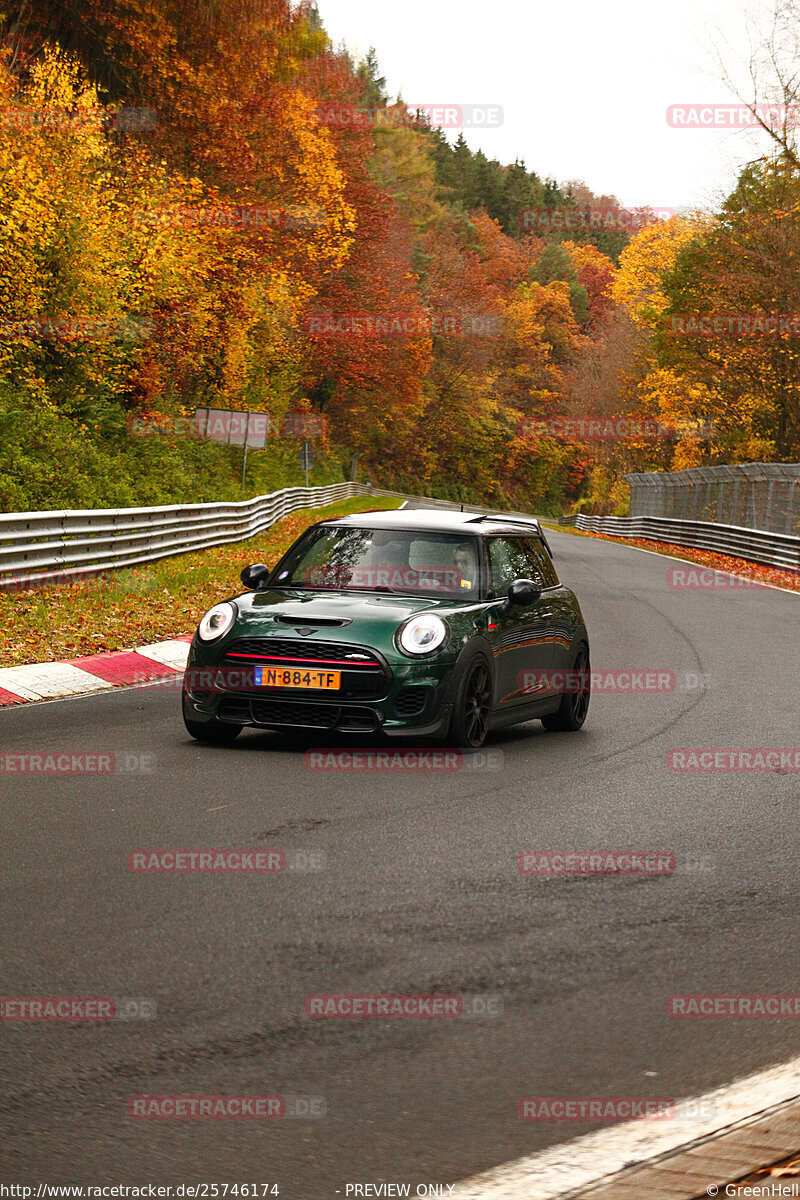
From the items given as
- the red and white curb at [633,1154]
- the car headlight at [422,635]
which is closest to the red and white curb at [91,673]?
the car headlight at [422,635]

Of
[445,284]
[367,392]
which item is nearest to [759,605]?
[367,392]

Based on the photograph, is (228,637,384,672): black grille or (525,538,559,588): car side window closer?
(228,637,384,672): black grille

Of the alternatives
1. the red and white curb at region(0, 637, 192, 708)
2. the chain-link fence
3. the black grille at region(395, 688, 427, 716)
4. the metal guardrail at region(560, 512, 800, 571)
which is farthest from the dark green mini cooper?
the chain-link fence

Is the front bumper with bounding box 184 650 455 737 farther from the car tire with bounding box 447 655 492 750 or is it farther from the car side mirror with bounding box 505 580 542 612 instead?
the car side mirror with bounding box 505 580 542 612

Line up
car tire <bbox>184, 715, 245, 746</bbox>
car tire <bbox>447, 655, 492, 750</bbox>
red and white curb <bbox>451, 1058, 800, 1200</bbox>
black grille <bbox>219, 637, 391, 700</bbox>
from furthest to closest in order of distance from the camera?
car tire <bbox>184, 715, 245, 746</bbox>, car tire <bbox>447, 655, 492, 750</bbox>, black grille <bbox>219, 637, 391, 700</bbox>, red and white curb <bbox>451, 1058, 800, 1200</bbox>

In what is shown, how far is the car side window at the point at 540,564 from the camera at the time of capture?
458 inches

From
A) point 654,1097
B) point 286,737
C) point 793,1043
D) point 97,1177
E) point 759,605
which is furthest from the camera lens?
point 759,605

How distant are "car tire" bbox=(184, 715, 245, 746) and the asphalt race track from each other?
0.17 metres

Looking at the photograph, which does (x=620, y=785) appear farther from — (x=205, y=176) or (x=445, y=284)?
(x=445, y=284)

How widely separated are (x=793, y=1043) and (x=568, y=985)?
0.78 meters

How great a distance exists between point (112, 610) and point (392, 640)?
8736 millimetres

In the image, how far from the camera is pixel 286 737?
34.3ft

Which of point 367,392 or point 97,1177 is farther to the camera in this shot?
point 367,392

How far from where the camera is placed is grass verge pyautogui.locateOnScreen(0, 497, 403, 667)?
14.8m
